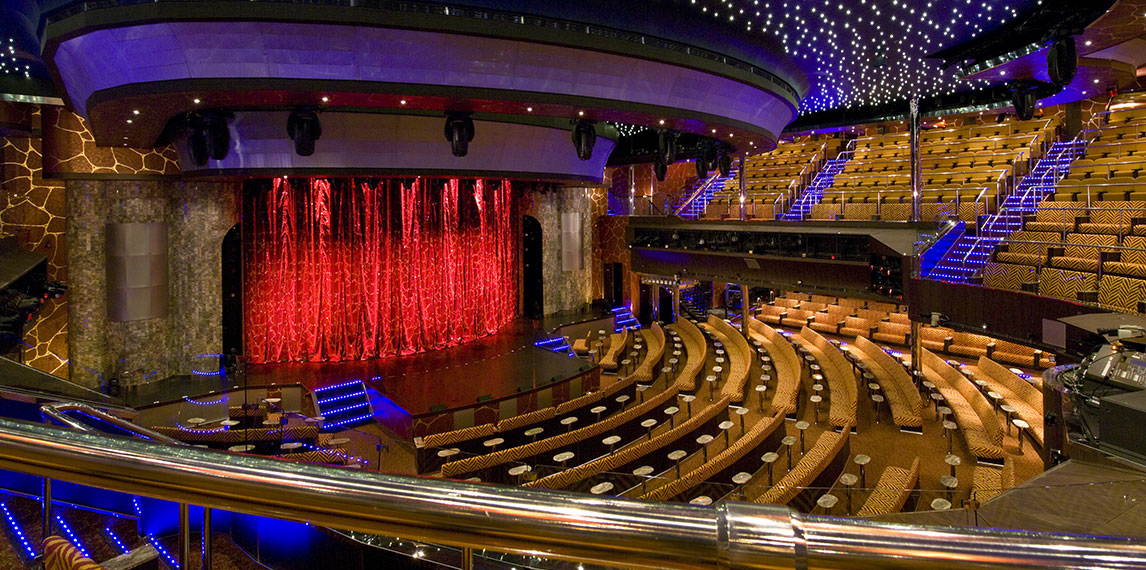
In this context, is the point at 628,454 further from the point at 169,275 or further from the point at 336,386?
the point at 169,275

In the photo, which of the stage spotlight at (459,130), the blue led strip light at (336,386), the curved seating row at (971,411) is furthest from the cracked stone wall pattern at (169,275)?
the curved seating row at (971,411)

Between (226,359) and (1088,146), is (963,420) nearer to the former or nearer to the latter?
(1088,146)

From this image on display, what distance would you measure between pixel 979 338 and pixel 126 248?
61.7ft

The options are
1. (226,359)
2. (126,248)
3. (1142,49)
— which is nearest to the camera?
(1142,49)

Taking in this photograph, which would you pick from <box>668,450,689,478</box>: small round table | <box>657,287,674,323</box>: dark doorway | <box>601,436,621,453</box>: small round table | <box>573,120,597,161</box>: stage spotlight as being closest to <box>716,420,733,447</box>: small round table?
<box>668,450,689,478</box>: small round table

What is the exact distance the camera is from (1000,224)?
40.3ft

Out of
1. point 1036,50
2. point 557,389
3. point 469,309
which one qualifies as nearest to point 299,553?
point 557,389

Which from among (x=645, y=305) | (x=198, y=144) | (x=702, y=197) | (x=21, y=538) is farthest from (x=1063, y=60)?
(x=645, y=305)

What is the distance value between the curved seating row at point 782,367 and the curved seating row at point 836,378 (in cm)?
62

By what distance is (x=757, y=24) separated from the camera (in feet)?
29.1

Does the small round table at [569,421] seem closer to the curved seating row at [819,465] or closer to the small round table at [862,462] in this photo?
the curved seating row at [819,465]

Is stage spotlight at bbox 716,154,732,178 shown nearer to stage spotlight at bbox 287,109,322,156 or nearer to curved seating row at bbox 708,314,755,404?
curved seating row at bbox 708,314,755,404

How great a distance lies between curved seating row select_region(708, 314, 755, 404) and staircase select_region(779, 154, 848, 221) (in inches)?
132

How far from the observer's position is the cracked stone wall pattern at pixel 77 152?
11.1 meters
